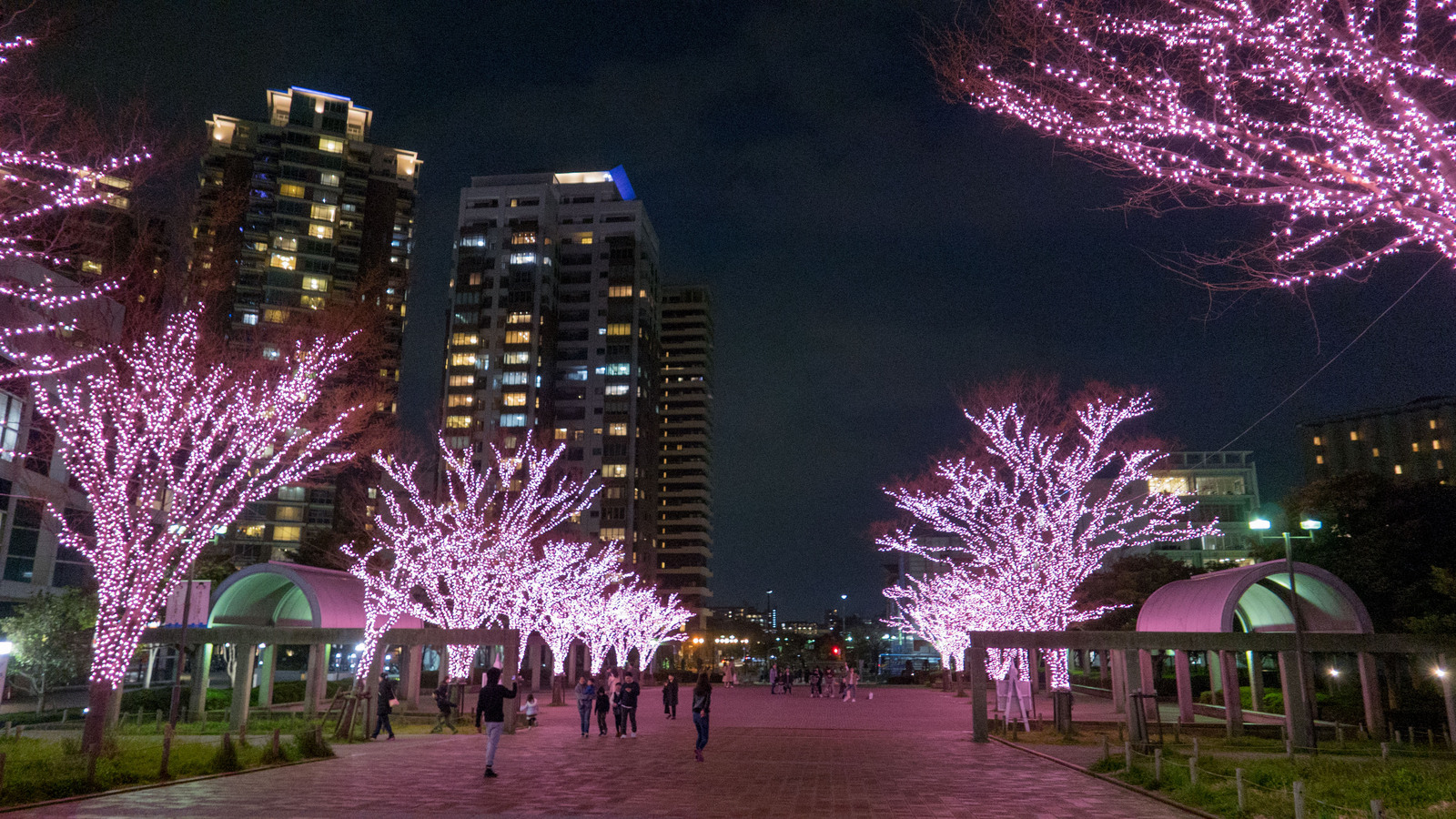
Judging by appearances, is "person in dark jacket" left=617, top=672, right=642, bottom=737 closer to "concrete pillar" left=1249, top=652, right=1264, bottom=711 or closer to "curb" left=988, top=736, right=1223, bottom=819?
"curb" left=988, top=736, right=1223, bottom=819

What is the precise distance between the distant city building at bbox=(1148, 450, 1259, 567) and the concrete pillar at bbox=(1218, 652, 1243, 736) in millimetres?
57935

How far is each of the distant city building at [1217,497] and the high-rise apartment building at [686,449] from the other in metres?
54.1

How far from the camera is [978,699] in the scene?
20547 millimetres

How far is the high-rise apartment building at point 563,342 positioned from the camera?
103 m

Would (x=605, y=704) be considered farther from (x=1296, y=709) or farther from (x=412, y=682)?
(x=1296, y=709)

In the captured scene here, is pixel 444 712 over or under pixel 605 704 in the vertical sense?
under

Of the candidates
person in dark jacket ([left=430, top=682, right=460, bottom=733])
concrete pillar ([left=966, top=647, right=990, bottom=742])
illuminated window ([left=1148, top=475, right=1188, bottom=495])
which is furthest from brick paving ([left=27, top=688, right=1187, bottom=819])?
illuminated window ([left=1148, top=475, right=1188, bottom=495])

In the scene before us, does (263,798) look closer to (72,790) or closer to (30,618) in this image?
(72,790)

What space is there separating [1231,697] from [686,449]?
101 meters

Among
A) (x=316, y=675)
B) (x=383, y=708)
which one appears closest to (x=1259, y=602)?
(x=383, y=708)

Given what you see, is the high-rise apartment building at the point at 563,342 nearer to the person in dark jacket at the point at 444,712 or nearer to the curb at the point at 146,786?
the person in dark jacket at the point at 444,712

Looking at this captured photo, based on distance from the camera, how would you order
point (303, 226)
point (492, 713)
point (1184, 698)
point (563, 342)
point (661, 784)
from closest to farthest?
point (661, 784) < point (492, 713) < point (1184, 698) < point (303, 226) < point (563, 342)

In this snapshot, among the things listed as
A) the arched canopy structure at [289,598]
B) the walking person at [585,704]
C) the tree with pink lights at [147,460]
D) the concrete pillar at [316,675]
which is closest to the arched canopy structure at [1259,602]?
the walking person at [585,704]

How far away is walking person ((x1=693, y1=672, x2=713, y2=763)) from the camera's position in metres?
15.5
